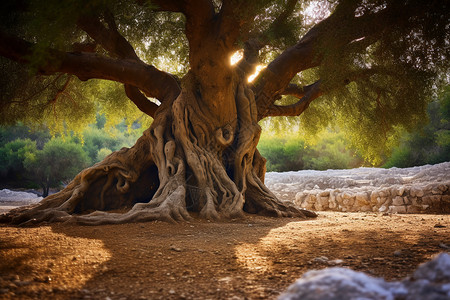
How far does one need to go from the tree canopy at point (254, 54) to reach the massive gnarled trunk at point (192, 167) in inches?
34.7

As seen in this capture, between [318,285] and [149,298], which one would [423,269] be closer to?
[318,285]

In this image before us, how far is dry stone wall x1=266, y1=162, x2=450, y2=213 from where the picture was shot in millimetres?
8039

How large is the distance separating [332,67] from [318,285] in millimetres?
5129

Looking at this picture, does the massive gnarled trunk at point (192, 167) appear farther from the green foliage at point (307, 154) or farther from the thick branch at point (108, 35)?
the green foliage at point (307, 154)

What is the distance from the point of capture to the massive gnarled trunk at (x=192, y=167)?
6039 millimetres

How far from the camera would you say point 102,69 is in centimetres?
611

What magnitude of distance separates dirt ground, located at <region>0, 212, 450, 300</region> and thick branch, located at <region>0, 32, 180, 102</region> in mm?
2590

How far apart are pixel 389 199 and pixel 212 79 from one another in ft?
20.1

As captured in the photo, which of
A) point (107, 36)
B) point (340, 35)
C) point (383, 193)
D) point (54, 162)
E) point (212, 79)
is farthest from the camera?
point (54, 162)

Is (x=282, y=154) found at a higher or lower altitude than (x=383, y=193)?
higher

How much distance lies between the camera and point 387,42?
5090mm

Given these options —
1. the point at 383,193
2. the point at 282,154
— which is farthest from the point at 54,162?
the point at 383,193

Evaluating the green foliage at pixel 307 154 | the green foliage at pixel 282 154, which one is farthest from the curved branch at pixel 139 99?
the green foliage at pixel 282 154

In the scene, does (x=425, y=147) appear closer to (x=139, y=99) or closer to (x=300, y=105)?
(x=300, y=105)
